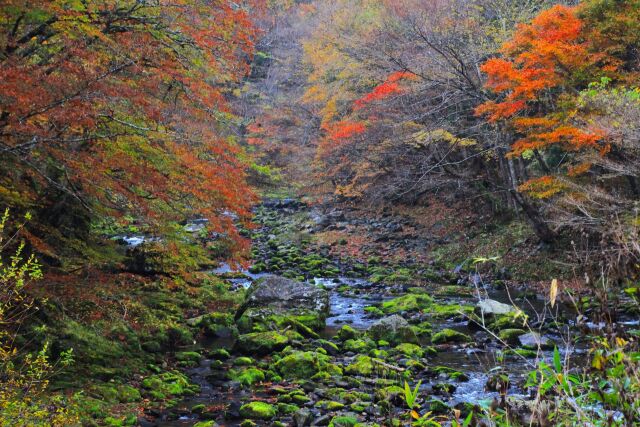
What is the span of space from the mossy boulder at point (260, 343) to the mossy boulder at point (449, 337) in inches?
117

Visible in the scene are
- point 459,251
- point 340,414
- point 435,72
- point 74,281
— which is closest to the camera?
point 340,414

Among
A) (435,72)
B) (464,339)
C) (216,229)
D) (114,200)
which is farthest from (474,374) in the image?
(435,72)

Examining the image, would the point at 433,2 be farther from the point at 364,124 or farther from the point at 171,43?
the point at 171,43

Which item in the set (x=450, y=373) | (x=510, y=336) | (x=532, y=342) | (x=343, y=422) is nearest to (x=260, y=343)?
(x=450, y=373)

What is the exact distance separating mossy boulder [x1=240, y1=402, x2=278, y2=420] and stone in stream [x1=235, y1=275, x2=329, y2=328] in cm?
459

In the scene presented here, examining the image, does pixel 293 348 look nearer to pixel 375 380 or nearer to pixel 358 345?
pixel 358 345

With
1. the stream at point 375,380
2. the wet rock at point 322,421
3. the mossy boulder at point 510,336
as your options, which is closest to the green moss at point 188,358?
the stream at point 375,380

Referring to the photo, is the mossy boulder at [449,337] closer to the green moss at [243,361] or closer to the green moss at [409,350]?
the green moss at [409,350]

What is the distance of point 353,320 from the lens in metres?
12.3

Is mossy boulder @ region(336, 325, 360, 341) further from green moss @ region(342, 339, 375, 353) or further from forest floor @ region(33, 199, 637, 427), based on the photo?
green moss @ region(342, 339, 375, 353)

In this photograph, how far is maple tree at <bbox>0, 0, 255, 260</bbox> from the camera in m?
6.09

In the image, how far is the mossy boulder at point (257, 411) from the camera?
6.59 meters

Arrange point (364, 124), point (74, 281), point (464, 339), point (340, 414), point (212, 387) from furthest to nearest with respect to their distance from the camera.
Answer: point (364, 124), point (464, 339), point (212, 387), point (74, 281), point (340, 414)

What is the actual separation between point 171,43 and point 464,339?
761 cm
